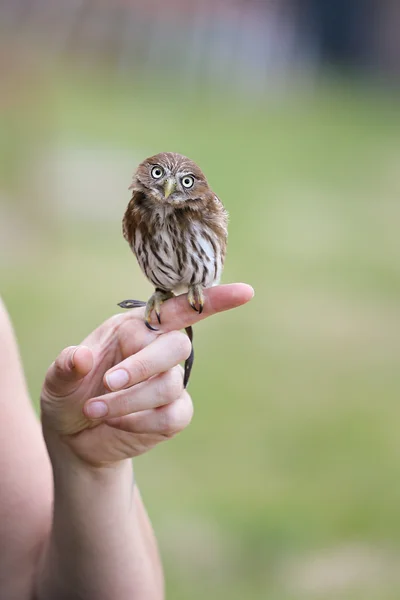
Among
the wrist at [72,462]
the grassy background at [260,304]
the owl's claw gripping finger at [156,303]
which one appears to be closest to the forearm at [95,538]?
the wrist at [72,462]

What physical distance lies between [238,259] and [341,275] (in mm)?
625

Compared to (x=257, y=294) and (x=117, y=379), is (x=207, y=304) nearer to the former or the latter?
(x=117, y=379)

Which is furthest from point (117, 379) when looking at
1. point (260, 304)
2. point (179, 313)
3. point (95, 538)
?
point (260, 304)

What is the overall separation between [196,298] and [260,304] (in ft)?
13.7

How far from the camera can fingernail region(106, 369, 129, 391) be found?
3.43ft

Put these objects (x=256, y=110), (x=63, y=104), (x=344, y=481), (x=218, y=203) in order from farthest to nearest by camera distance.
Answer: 1. (x=256, y=110)
2. (x=63, y=104)
3. (x=344, y=481)
4. (x=218, y=203)

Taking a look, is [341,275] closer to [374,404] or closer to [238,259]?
[238,259]

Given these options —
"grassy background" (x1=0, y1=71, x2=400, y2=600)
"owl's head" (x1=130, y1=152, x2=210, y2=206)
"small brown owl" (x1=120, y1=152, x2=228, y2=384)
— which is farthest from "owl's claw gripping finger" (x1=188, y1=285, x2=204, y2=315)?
"grassy background" (x1=0, y1=71, x2=400, y2=600)

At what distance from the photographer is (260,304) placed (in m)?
5.27

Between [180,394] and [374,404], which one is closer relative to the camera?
[180,394]

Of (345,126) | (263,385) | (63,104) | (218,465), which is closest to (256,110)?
(345,126)

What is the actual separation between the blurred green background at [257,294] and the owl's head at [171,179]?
6.68 feet

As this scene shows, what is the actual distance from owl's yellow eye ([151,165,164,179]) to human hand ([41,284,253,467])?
14cm

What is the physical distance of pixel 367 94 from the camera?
9148 mm
